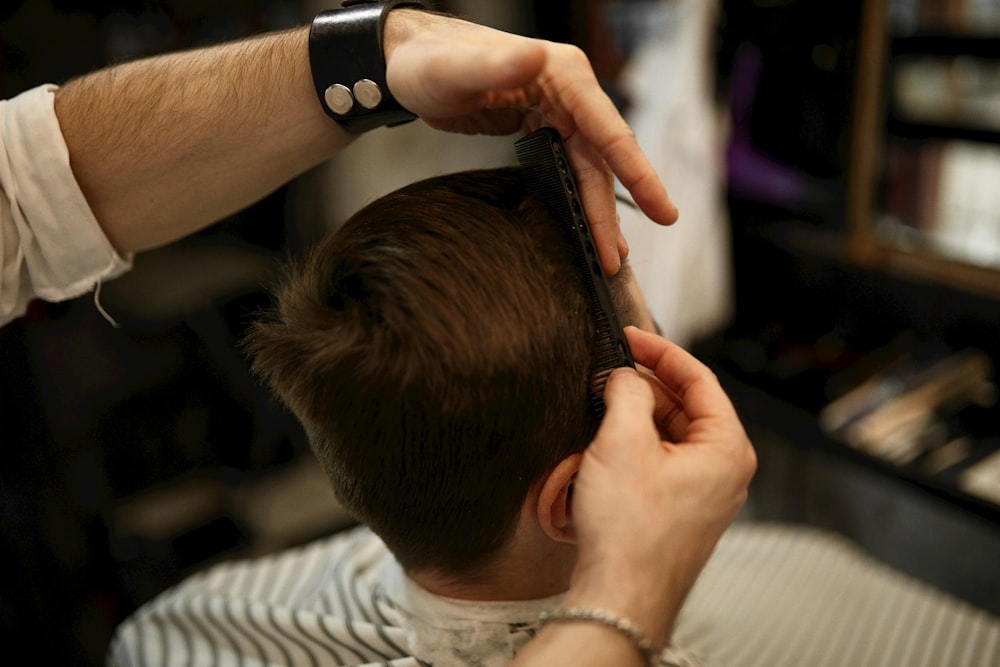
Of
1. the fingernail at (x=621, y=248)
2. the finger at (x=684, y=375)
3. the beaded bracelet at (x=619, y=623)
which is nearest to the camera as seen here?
the beaded bracelet at (x=619, y=623)

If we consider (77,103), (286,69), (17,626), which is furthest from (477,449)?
(17,626)

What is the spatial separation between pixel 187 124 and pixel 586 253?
2.00ft

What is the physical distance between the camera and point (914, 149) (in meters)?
2.09

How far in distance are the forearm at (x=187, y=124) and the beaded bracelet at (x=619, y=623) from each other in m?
0.71

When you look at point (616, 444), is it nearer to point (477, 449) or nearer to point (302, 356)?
point (477, 449)

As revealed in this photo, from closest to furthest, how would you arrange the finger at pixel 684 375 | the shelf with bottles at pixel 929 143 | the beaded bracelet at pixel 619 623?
the beaded bracelet at pixel 619 623 → the finger at pixel 684 375 → the shelf with bottles at pixel 929 143

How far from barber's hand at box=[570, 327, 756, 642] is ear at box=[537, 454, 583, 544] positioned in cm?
12

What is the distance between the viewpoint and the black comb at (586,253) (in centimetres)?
82

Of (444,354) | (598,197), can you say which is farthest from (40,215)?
(598,197)

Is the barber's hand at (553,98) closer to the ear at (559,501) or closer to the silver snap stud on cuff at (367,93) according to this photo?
the silver snap stud on cuff at (367,93)

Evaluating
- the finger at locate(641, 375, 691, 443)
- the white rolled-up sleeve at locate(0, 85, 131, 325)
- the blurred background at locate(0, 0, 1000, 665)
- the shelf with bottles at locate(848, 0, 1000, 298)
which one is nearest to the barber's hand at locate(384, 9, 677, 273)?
the finger at locate(641, 375, 691, 443)

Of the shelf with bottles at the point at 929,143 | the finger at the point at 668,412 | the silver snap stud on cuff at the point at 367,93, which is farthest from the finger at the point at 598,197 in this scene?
the shelf with bottles at the point at 929,143

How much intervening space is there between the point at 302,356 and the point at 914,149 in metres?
1.86

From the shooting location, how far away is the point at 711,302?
2525 millimetres
